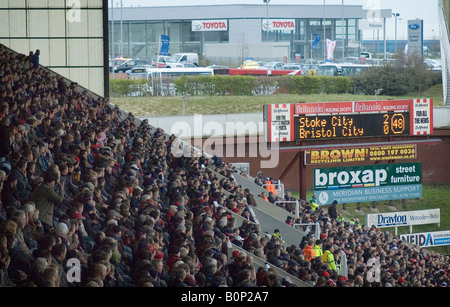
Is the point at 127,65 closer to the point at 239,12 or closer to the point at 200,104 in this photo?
the point at 200,104

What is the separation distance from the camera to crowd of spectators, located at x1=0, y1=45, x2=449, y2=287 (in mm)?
7129

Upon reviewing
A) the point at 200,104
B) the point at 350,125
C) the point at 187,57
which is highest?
the point at 187,57

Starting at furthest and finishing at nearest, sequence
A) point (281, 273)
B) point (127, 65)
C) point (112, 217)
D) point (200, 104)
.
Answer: point (127, 65), point (200, 104), point (281, 273), point (112, 217)

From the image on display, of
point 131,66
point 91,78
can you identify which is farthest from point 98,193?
point 131,66

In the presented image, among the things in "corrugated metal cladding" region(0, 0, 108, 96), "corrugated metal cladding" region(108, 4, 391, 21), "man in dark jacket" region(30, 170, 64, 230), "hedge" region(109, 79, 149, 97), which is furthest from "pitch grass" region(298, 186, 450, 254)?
"corrugated metal cladding" region(108, 4, 391, 21)

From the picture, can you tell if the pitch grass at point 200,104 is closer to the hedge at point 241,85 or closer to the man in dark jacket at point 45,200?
the hedge at point 241,85

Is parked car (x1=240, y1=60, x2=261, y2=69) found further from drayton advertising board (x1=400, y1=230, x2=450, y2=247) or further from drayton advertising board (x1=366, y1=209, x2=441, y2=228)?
drayton advertising board (x1=400, y1=230, x2=450, y2=247)

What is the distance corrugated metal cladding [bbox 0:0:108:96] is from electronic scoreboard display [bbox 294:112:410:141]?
7.15 metres

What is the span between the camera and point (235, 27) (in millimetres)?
56594

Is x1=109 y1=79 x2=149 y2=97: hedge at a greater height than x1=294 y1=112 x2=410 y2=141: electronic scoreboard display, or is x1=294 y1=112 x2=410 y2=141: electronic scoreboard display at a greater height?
x1=109 y1=79 x2=149 y2=97: hedge

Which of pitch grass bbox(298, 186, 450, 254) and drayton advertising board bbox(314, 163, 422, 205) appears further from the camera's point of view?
pitch grass bbox(298, 186, 450, 254)

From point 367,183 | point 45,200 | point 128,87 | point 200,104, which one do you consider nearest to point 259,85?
point 200,104

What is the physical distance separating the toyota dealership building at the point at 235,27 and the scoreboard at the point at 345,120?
26.5 meters

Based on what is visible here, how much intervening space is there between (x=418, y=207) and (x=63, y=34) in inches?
598
